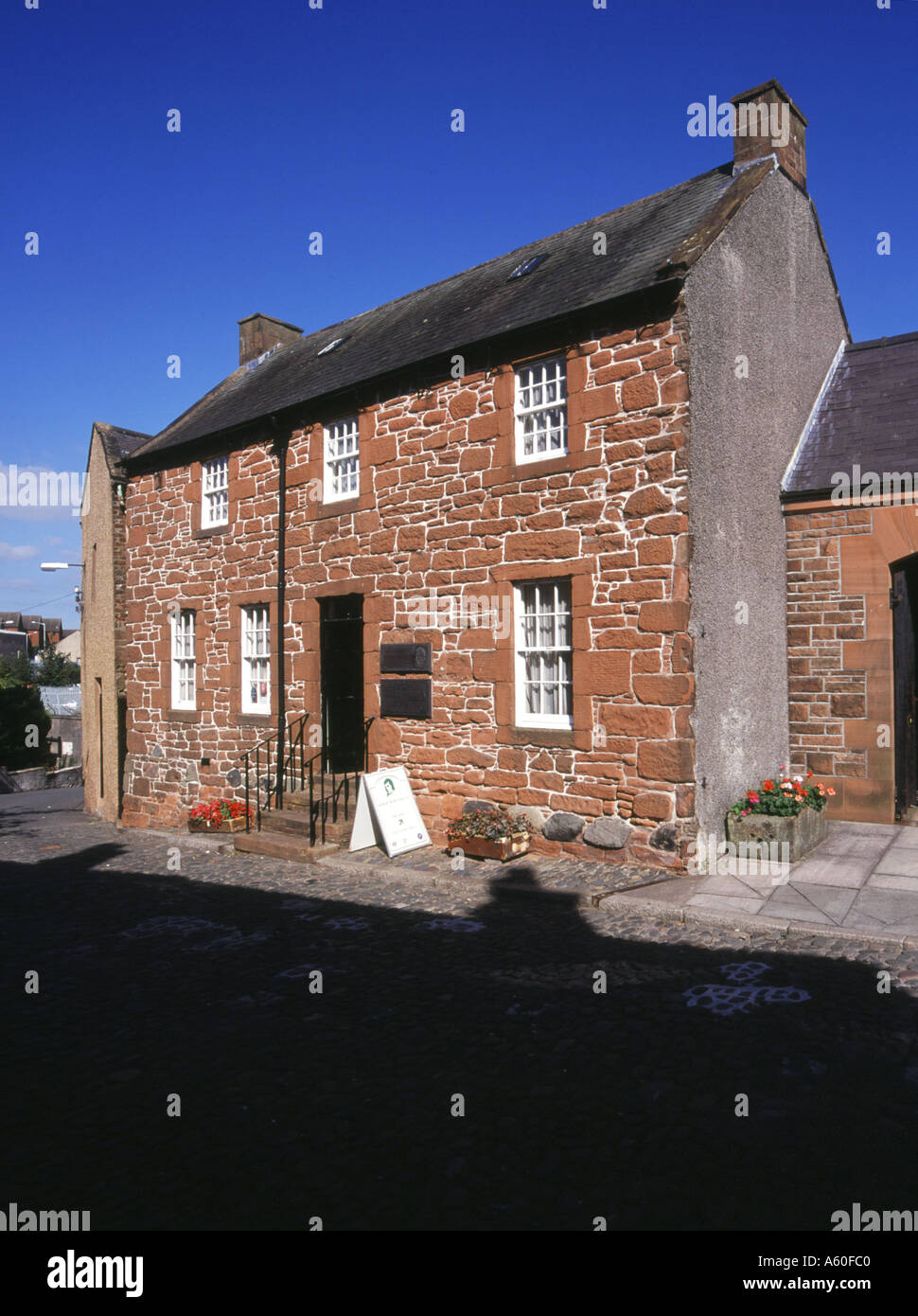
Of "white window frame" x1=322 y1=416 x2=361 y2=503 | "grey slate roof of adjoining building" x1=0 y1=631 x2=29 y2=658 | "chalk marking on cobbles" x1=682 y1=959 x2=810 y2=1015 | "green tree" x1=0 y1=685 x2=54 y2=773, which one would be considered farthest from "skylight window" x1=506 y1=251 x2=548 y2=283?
"grey slate roof of adjoining building" x1=0 y1=631 x2=29 y2=658

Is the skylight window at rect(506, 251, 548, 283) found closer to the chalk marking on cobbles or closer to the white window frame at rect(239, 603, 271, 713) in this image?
the white window frame at rect(239, 603, 271, 713)

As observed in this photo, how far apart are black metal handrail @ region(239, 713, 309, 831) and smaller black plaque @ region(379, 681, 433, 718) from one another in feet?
4.84

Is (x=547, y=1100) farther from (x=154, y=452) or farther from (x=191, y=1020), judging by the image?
(x=154, y=452)

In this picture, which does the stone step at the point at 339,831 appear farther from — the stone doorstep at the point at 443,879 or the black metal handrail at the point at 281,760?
the black metal handrail at the point at 281,760

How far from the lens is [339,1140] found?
400 cm

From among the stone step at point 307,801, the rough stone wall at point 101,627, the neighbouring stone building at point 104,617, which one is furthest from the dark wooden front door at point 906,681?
the rough stone wall at point 101,627

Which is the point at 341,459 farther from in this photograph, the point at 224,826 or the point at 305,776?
the point at 224,826

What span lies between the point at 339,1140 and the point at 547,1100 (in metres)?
1.04

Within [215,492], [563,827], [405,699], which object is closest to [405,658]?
[405,699]

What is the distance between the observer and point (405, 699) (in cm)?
1155

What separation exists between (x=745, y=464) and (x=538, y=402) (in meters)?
2.56

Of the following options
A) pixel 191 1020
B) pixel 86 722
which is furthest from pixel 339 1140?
pixel 86 722

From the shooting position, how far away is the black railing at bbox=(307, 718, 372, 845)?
11477mm

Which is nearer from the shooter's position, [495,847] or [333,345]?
[495,847]
